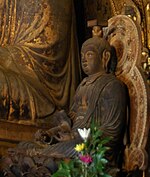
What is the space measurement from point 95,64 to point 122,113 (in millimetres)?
425

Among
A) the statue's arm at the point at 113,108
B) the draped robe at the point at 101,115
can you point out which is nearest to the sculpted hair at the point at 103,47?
the draped robe at the point at 101,115

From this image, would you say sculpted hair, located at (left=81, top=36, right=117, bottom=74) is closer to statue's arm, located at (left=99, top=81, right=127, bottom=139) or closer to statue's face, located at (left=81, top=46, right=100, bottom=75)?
statue's face, located at (left=81, top=46, right=100, bottom=75)

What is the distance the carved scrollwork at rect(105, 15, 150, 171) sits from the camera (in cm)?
406

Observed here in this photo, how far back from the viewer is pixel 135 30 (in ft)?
14.1

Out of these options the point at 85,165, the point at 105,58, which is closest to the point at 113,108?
the point at 105,58

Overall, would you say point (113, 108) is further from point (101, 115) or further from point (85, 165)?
point (85, 165)

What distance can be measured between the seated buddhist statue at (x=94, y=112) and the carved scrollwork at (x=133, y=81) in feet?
0.23

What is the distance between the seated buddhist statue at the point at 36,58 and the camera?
5254 millimetres

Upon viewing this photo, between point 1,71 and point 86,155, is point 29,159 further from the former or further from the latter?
point 1,71

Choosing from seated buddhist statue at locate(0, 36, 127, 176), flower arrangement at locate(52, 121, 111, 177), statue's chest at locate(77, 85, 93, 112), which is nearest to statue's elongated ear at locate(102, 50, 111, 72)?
seated buddhist statue at locate(0, 36, 127, 176)

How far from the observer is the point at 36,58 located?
569 cm

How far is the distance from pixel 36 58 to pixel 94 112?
5.40 feet

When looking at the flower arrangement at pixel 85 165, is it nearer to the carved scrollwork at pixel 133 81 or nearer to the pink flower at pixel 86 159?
the pink flower at pixel 86 159

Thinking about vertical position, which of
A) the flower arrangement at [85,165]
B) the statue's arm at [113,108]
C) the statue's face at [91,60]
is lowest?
the flower arrangement at [85,165]
